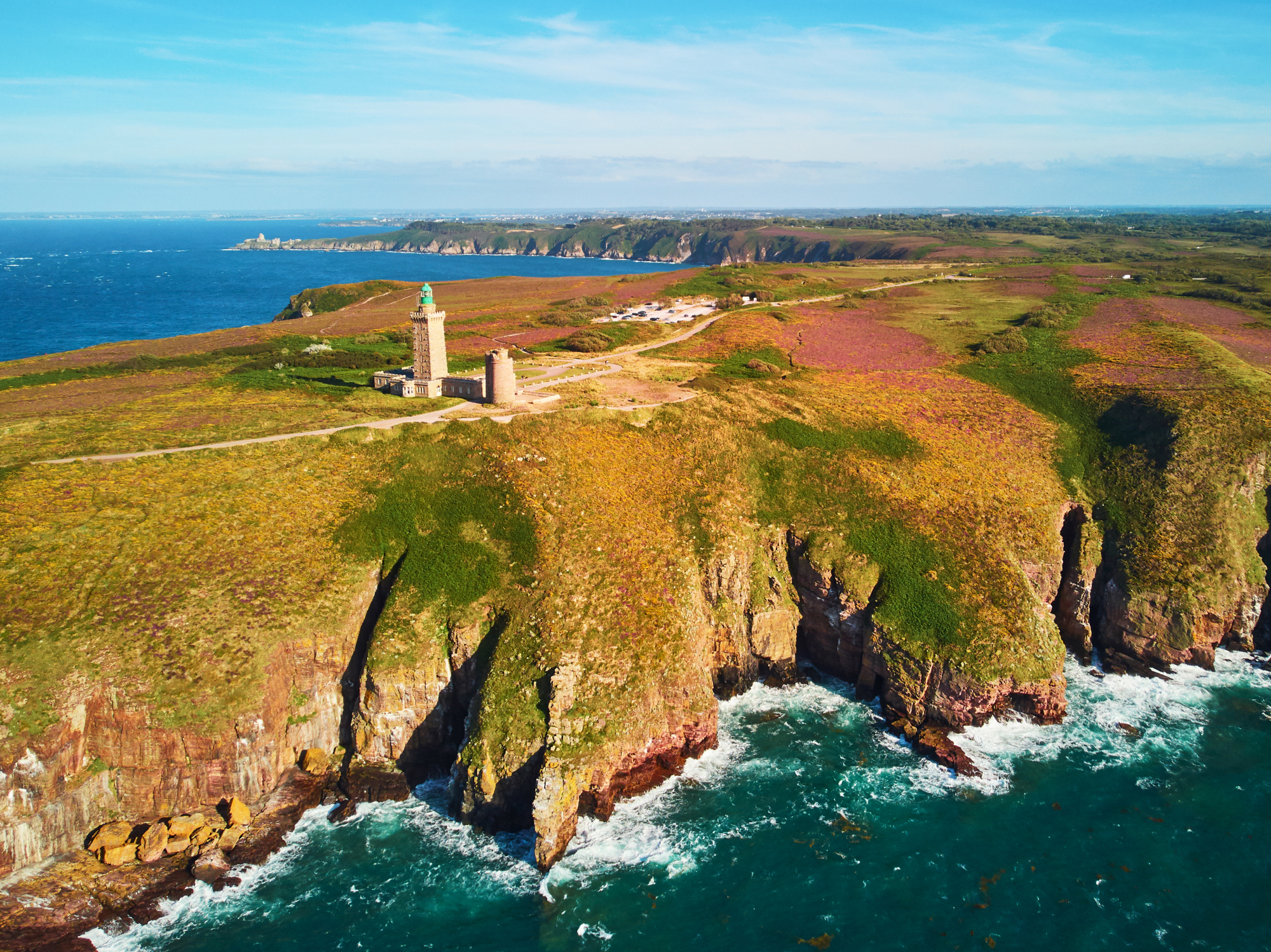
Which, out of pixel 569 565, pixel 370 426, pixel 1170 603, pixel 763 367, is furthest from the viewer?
pixel 763 367

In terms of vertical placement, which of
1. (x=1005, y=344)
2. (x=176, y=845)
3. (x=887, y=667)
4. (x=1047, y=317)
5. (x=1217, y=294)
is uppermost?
(x=1217, y=294)

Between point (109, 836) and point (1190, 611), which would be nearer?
point (109, 836)

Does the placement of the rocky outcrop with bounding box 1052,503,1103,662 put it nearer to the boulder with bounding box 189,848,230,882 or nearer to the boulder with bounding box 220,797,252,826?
the boulder with bounding box 220,797,252,826

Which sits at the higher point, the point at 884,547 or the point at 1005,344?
the point at 1005,344

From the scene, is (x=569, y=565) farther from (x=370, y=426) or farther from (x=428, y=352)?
(x=428, y=352)

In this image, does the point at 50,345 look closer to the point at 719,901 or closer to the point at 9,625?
the point at 9,625

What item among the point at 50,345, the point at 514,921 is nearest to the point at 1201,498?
the point at 514,921

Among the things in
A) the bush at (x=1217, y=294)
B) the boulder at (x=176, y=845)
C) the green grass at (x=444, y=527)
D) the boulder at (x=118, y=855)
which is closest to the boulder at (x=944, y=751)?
the green grass at (x=444, y=527)

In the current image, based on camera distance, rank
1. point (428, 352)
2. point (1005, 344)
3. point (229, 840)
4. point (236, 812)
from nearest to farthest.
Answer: point (229, 840) < point (236, 812) < point (428, 352) < point (1005, 344)

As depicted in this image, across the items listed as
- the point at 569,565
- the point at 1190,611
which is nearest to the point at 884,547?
the point at 1190,611
